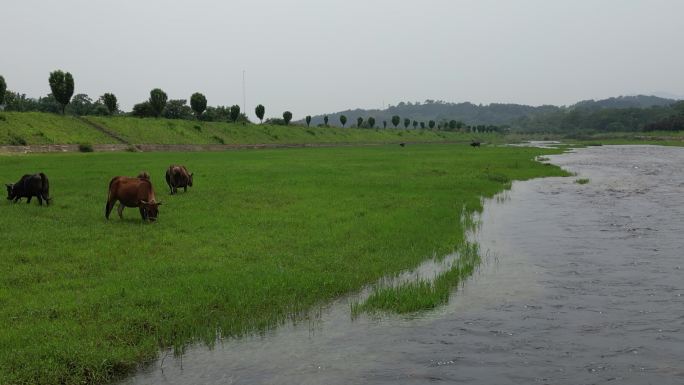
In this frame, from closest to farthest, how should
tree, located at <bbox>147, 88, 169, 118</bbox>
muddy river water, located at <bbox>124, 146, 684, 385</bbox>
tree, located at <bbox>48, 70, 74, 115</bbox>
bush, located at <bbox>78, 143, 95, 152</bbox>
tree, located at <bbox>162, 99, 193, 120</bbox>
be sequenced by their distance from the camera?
muddy river water, located at <bbox>124, 146, 684, 385</bbox> → bush, located at <bbox>78, 143, 95, 152</bbox> → tree, located at <bbox>48, 70, 74, 115</bbox> → tree, located at <bbox>147, 88, 169, 118</bbox> → tree, located at <bbox>162, 99, 193, 120</bbox>

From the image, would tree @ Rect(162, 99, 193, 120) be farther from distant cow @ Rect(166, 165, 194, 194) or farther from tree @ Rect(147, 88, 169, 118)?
distant cow @ Rect(166, 165, 194, 194)

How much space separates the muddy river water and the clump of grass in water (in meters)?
0.26

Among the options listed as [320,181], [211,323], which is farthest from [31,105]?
[211,323]

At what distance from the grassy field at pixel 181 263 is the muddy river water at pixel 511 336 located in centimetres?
88

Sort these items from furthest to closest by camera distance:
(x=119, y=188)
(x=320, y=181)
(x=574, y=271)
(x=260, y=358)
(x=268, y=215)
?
(x=320, y=181)
(x=268, y=215)
(x=119, y=188)
(x=574, y=271)
(x=260, y=358)

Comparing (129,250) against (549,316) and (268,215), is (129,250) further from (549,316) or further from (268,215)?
(549,316)

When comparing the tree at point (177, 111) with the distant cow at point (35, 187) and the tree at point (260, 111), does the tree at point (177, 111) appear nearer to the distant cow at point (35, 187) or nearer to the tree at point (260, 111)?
the tree at point (260, 111)

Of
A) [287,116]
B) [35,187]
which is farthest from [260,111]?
[35,187]

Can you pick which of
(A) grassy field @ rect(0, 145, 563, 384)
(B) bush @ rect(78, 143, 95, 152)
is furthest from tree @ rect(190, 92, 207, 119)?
(A) grassy field @ rect(0, 145, 563, 384)

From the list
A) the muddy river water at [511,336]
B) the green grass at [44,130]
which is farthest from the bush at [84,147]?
the muddy river water at [511,336]

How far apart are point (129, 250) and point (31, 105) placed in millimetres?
110005

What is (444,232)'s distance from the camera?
17.8 metres

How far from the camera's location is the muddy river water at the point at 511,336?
7852 millimetres

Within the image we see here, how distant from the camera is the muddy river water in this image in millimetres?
7852
